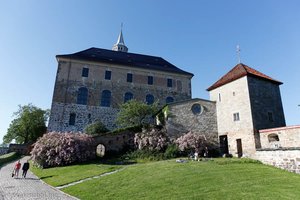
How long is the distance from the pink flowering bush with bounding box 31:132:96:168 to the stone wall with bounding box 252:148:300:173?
14301mm

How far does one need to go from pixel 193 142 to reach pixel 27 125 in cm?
2628

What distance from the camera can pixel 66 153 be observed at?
17109 millimetres

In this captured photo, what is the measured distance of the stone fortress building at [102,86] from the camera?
2656cm

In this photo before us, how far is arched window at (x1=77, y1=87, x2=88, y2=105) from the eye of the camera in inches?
1081

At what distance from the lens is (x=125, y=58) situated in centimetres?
3369

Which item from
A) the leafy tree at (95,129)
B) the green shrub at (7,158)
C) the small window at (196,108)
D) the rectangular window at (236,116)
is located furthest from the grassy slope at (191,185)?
the green shrub at (7,158)

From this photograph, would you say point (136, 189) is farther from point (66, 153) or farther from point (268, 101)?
point (268, 101)

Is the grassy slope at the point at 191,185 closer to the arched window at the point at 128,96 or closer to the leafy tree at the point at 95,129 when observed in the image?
the leafy tree at the point at 95,129

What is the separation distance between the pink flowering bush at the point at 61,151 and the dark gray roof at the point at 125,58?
1413 centimetres

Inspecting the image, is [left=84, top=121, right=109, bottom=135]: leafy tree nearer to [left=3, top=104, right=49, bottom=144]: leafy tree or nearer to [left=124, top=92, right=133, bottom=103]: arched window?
[left=124, top=92, right=133, bottom=103]: arched window

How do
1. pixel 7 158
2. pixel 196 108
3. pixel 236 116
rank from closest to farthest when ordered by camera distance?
pixel 236 116 < pixel 196 108 < pixel 7 158

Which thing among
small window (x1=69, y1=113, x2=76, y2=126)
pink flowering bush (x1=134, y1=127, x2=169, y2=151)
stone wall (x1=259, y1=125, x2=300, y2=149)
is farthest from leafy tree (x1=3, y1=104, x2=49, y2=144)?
stone wall (x1=259, y1=125, x2=300, y2=149)

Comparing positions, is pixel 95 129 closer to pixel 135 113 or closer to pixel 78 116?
pixel 78 116

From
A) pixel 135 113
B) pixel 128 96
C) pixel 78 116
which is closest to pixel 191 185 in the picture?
pixel 135 113
